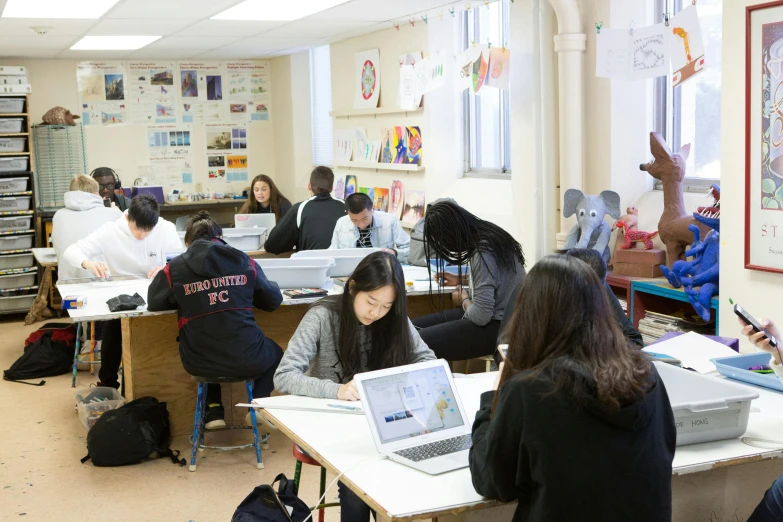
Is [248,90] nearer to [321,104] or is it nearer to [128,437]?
[321,104]

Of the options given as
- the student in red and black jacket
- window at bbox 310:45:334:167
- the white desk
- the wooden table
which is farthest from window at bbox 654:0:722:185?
window at bbox 310:45:334:167

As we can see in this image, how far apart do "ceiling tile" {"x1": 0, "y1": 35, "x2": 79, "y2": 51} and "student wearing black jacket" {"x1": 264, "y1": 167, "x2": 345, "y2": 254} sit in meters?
2.22

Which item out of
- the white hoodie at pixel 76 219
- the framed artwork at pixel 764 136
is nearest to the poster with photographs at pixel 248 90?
the white hoodie at pixel 76 219

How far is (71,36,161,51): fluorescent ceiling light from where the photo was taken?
681 centimetres

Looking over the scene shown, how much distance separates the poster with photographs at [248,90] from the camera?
902 centimetres

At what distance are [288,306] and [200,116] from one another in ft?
15.6

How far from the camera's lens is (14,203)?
758cm

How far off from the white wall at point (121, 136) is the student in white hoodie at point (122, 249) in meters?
3.53

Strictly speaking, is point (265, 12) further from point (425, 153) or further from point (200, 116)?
point (200, 116)

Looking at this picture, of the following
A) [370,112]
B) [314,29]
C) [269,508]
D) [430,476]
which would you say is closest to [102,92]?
[314,29]

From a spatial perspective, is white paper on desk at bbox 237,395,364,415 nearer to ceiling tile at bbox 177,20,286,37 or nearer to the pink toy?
the pink toy

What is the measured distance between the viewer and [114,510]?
3.69 m

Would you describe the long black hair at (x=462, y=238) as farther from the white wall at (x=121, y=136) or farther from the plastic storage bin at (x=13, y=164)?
the white wall at (x=121, y=136)

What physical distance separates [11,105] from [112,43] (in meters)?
1.10
